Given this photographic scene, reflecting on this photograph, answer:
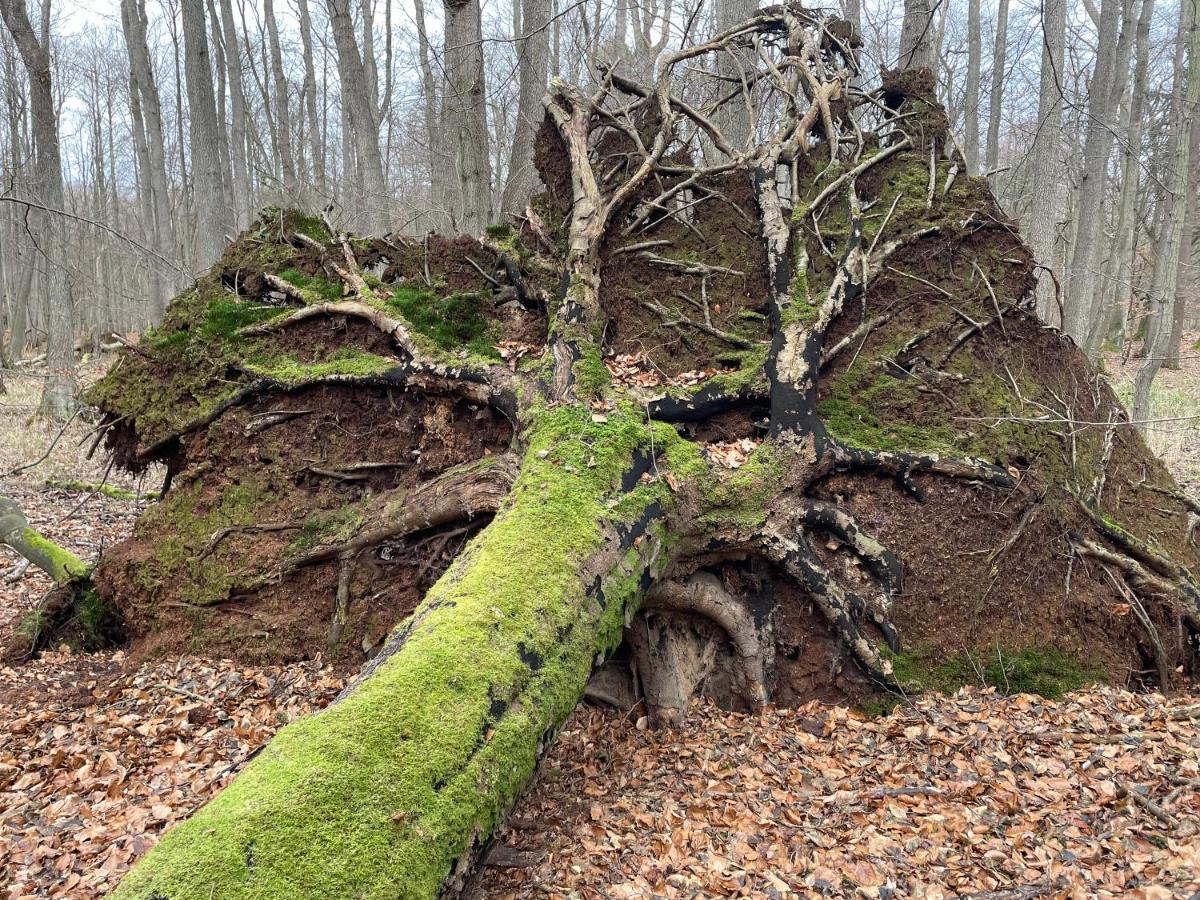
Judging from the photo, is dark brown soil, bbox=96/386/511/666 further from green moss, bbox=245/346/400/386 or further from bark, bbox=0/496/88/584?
bark, bbox=0/496/88/584

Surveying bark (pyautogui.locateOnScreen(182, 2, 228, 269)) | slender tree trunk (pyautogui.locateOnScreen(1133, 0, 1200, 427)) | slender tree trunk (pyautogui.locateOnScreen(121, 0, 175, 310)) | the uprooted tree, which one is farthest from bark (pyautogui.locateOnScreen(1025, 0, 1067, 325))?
slender tree trunk (pyautogui.locateOnScreen(121, 0, 175, 310))

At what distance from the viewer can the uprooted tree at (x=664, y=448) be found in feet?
15.9

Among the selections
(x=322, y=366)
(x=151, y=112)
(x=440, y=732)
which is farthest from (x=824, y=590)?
(x=151, y=112)

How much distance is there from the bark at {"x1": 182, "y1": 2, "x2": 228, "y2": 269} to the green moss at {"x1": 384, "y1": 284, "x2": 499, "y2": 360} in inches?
319

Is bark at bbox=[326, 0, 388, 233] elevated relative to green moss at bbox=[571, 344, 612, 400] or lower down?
elevated

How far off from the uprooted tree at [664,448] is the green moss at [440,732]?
1.3 inches

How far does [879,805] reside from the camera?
3.91 m

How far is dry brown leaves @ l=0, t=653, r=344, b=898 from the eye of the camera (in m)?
3.64

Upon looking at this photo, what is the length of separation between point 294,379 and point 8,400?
56.3 feet

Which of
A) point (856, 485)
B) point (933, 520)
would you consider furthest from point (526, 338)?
point (933, 520)

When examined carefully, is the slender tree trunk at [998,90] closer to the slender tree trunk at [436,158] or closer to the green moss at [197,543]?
the slender tree trunk at [436,158]

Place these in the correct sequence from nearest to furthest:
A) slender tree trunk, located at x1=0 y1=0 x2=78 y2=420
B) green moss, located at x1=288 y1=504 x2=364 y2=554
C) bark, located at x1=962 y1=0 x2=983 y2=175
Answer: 1. green moss, located at x1=288 y1=504 x2=364 y2=554
2. slender tree trunk, located at x1=0 y1=0 x2=78 y2=420
3. bark, located at x1=962 y1=0 x2=983 y2=175

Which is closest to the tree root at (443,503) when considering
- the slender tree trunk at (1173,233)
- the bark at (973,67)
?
the slender tree trunk at (1173,233)

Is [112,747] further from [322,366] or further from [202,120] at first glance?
[202,120]
